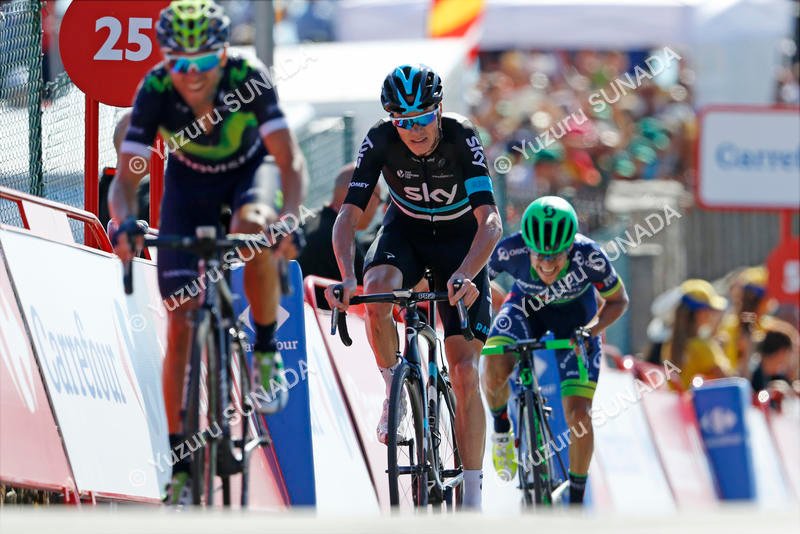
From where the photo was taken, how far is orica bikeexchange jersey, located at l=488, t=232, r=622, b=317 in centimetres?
1025

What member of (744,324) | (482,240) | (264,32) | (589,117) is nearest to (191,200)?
(482,240)

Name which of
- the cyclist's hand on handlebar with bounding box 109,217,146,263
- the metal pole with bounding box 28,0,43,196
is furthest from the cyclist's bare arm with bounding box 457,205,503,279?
the metal pole with bounding box 28,0,43,196

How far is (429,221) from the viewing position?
8.48 metres

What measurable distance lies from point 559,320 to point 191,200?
434 cm

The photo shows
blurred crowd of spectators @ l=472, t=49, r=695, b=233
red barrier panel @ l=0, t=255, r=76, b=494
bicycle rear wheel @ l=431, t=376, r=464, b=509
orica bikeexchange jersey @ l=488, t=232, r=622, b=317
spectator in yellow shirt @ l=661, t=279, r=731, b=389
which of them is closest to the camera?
red barrier panel @ l=0, t=255, r=76, b=494

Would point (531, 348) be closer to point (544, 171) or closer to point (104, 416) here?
point (104, 416)

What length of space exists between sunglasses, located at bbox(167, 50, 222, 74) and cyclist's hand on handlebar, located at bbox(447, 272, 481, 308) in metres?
1.77

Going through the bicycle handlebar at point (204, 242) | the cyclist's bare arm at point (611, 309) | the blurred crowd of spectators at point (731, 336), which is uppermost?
the bicycle handlebar at point (204, 242)

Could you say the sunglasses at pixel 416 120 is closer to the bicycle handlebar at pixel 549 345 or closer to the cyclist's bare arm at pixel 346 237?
the cyclist's bare arm at pixel 346 237

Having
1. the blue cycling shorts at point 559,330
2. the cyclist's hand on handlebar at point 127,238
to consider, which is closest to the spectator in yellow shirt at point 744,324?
the blue cycling shorts at point 559,330

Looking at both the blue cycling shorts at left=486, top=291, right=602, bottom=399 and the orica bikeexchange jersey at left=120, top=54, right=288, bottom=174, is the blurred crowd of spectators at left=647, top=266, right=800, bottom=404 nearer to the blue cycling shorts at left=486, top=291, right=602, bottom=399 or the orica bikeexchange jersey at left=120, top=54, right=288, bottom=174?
the blue cycling shorts at left=486, top=291, right=602, bottom=399

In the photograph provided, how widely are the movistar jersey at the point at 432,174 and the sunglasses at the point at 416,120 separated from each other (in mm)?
227

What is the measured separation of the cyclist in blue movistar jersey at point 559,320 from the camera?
10.1 m

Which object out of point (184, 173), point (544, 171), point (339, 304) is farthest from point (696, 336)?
point (184, 173)
